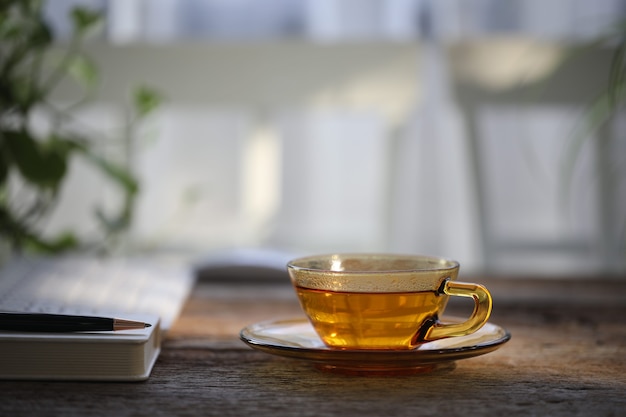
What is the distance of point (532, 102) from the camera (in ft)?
5.36

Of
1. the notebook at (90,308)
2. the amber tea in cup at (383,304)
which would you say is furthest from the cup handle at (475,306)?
the notebook at (90,308)

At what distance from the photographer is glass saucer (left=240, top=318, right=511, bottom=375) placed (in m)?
0.53

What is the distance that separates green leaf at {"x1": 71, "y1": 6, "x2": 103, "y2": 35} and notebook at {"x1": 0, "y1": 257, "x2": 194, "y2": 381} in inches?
15.6

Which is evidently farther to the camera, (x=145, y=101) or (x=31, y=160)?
(x=145, y=101)

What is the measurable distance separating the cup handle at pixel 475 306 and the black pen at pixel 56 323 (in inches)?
8.9

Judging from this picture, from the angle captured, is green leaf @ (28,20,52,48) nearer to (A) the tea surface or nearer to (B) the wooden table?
(B) the wooden table

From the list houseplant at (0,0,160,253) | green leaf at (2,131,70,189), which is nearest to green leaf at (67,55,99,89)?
houseplant at (0,0,160,253)

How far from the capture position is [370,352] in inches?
20.9

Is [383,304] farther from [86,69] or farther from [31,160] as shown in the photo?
[86,69]

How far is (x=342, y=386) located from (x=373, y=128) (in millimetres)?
1219

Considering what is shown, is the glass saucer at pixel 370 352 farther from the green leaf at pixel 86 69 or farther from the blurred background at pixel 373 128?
the blurred background at pixel 373 128

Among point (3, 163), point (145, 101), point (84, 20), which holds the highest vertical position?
point (84, 20)

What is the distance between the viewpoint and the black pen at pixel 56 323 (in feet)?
1.81

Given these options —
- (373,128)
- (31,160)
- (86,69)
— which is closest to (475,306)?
(31,160)
